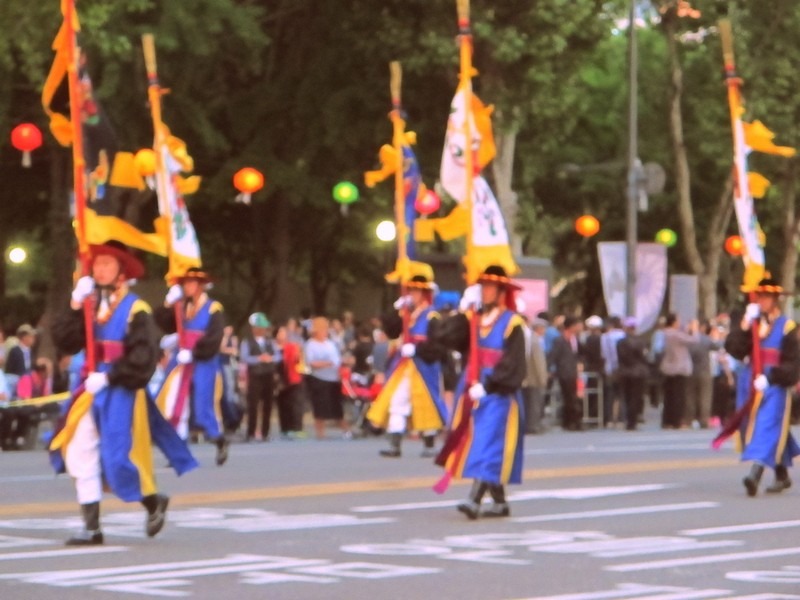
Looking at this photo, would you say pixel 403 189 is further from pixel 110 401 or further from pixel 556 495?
pixel 110 401

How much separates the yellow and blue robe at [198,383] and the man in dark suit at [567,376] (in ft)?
36.1

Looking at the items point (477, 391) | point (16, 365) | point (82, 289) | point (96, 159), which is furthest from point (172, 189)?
→ point (82, 289)

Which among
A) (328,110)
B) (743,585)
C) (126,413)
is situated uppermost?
(328,110)

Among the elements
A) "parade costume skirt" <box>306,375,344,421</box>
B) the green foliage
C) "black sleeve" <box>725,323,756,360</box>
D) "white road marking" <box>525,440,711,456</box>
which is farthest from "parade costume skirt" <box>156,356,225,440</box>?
the green foliage

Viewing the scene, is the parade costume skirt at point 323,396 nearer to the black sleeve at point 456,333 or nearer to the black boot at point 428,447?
the black boot at point 428,447

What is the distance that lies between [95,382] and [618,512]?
4.52m

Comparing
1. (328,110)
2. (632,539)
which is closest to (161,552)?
(632,539)

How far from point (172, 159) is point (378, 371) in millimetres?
7216

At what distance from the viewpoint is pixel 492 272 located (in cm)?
1623

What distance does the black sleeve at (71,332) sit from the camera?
46.4 ft

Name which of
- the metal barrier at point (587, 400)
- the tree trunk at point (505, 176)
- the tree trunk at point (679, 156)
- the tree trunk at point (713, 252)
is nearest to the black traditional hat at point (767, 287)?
the metal barrier at point (587, 400)

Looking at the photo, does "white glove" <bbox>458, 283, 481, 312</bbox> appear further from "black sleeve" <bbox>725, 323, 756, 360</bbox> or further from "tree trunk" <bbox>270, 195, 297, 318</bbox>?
"tree trunk" <bbox>270, 195, 297, 318</bbox>

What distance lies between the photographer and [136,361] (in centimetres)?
1393

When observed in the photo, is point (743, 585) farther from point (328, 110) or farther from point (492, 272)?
point (328, 110)
